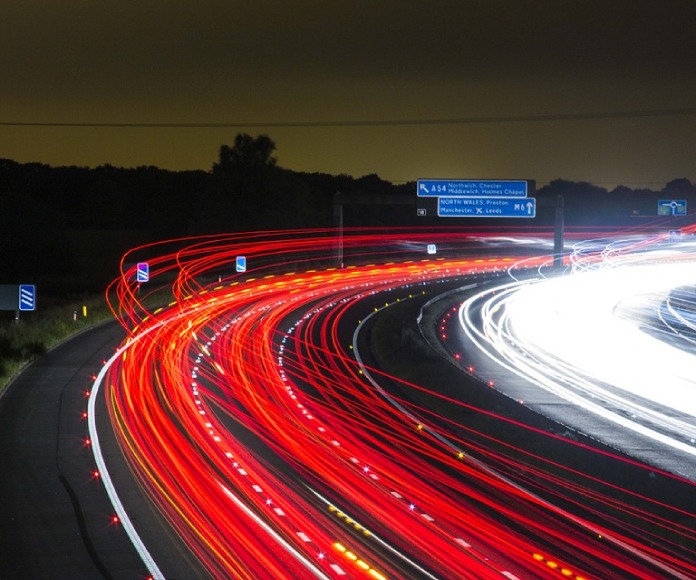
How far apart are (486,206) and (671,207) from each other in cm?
1639

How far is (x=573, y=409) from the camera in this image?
80.8 ft

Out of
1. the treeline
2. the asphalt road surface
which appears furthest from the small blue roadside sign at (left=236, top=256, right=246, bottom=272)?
the asphalt road surface

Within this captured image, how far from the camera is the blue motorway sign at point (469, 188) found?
61.3m

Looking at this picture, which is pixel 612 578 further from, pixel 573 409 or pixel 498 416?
pixel 573 409

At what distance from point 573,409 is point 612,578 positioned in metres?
13.0

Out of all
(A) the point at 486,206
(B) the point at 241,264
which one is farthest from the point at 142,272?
(A) the point at 486,206

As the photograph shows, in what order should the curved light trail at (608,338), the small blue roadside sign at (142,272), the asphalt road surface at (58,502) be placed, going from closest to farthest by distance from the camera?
the asphalt road surface at (58,502) → the curved light trail at (608,338) → the small blue roadside sign at (142,272)

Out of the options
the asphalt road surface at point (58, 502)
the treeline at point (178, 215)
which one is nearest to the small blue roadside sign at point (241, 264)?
the treeline at point (178, 215)

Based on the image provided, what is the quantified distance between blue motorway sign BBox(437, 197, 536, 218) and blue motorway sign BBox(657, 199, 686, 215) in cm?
1349

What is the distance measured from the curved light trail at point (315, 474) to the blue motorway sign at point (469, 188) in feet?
68.3

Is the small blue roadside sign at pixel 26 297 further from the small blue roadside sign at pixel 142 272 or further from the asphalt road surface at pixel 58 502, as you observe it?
the small blue roadside sign at pixel 142 272

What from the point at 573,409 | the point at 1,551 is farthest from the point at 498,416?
the point at 1,551

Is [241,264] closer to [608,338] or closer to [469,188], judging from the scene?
[469,188]

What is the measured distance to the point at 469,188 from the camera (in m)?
61.5
